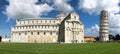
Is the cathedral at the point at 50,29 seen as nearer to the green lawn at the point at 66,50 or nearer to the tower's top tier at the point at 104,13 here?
the tower's top tier at the point at 104,13

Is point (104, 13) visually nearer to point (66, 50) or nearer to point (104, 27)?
point (104, 27)

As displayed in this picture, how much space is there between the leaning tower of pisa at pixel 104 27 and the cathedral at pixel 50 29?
15.6 m

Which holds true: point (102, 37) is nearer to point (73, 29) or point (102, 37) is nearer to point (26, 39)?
point (73, 29)

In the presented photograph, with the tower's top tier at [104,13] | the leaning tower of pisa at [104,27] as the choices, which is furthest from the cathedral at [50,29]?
the tower's top tier at [104,13]

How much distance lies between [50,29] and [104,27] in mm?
28040

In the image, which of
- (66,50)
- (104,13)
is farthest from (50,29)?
(66,50)

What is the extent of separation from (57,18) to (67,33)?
21573mm

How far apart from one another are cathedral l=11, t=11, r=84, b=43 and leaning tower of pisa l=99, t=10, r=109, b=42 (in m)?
Answer: 15.6

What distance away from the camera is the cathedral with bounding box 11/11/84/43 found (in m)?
107

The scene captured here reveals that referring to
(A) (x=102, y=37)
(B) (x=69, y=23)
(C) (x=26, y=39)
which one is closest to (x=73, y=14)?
(B) (x=69, y=23)

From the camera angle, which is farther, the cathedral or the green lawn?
the cathedral

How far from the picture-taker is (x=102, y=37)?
120 m

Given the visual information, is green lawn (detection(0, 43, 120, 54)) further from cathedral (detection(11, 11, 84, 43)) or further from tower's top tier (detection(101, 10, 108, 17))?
tower's top tier (detection(101, 10, 108, 17))

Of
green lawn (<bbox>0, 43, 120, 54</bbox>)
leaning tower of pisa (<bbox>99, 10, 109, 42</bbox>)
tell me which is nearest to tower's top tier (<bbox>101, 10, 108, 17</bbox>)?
leaning tower of pisa (<bbox>99, 10, 109, 42</bbox>)
